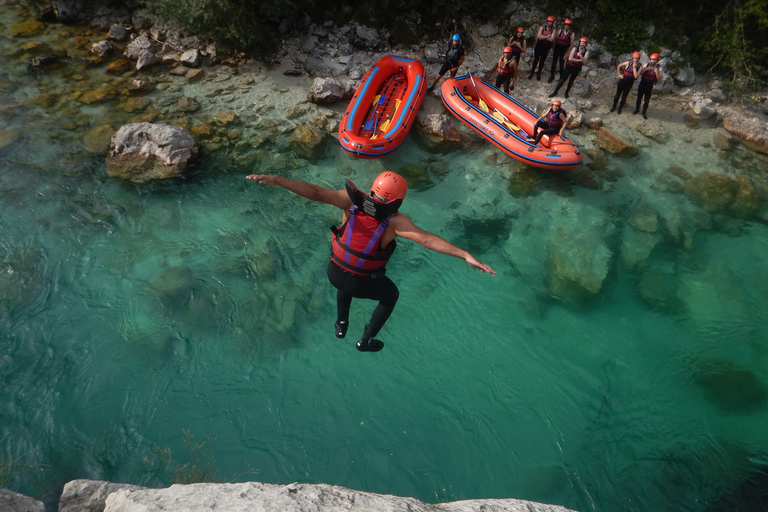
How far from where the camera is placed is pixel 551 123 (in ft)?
29.4

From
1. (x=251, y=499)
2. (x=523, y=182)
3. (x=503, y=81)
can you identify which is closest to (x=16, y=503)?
(x=251, y=499)

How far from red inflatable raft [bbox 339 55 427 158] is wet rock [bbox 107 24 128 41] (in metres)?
6.81

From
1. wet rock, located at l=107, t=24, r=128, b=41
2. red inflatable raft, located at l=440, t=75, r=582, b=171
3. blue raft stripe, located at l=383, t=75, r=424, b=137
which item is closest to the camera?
red inflatable raft, located at l=440, t=75, r=582, b=171

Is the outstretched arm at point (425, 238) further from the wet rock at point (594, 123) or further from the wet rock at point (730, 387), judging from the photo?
the wet rock at point (594, 123)

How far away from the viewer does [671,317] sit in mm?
6758

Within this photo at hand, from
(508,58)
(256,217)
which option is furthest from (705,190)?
(256,217)

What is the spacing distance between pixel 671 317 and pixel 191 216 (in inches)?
308

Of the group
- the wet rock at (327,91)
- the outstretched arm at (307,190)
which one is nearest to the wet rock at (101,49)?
the wet rock at (327,91)

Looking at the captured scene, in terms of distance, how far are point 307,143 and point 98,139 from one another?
406cm

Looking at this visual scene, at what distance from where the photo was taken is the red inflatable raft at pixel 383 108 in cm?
859

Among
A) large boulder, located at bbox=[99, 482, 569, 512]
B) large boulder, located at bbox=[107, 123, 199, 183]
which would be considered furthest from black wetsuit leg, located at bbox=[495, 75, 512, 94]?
large boulder, located at bbox=[99, 482, 569, 512]

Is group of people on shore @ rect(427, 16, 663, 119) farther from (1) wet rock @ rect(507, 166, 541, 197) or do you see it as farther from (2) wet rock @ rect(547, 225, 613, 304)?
(2) wet rock @ rect(547, 225, 613, 304)

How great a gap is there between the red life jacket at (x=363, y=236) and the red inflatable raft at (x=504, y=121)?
18.7ft

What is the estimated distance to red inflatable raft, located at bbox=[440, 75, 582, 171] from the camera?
28.5 ft
